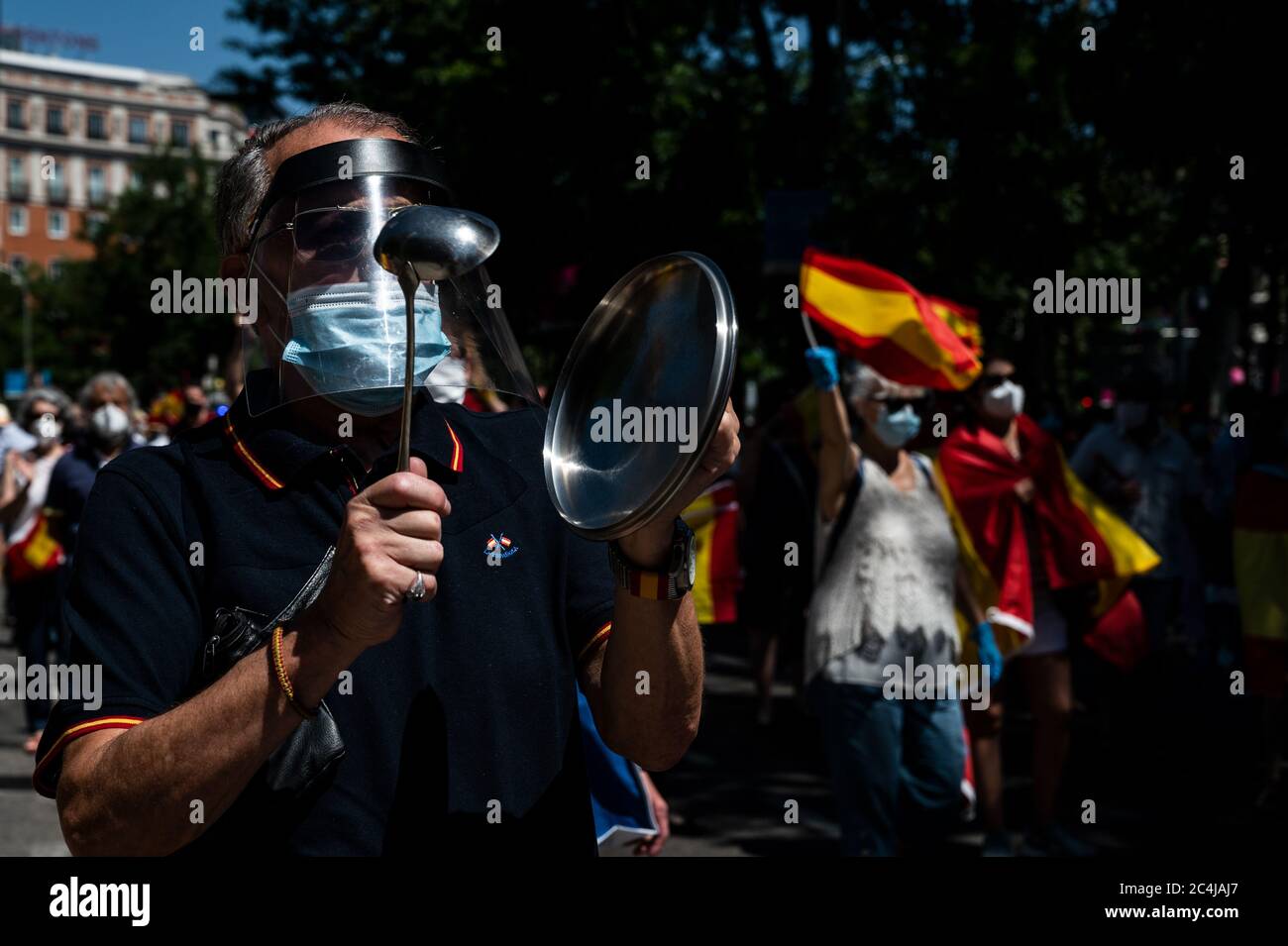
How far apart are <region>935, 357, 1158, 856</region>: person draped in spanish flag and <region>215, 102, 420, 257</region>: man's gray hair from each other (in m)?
4.04

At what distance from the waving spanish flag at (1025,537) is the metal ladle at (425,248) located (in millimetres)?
4372

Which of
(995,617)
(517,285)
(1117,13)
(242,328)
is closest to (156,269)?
(517,285)

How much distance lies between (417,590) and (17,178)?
108 meters

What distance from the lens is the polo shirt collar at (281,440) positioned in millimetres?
1861

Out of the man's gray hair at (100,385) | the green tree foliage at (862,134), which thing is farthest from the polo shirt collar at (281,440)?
the green tree foliage at (862,134)

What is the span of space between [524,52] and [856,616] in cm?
845

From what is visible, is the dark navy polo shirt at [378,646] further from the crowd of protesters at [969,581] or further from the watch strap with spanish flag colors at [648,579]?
the crowd of protesters at [969,581]

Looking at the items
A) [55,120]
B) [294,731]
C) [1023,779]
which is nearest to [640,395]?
[294,731]

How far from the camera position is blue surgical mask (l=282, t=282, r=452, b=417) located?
1.78 metres

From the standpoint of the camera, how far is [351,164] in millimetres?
1871

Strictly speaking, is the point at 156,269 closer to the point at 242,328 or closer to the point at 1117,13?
the point at 1117,13

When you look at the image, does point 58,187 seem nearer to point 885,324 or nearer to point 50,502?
point 50,502

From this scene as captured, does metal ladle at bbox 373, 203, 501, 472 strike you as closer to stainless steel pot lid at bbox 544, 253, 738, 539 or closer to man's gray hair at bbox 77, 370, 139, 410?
stainless steel pot lid at bbox 544, 253, 738, 539

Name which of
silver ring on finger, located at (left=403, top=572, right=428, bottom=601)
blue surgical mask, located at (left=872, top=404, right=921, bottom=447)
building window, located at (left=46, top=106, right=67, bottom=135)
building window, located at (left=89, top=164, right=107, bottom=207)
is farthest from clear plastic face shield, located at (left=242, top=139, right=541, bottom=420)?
building window, located at (left=46, top=106, right=67, bottom=135)
